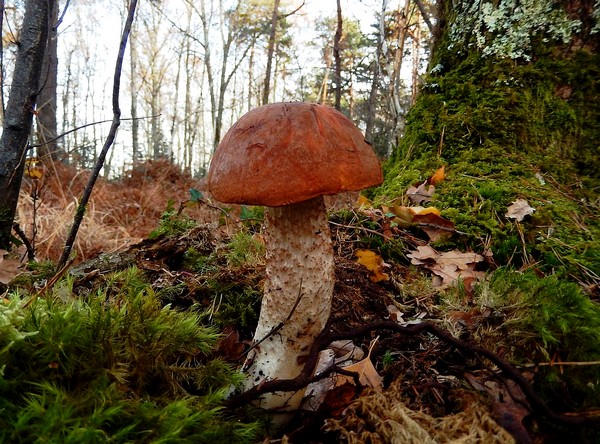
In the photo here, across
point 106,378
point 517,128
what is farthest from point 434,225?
point 106,378

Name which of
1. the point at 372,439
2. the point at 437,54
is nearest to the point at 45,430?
the point at 372,439

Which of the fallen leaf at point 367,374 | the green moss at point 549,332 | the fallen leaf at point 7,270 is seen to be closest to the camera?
the green moss at point 549,332

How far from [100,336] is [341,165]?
3.23 ft

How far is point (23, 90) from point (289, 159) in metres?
2.23

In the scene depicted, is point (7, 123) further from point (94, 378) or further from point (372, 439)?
point (372, 439)

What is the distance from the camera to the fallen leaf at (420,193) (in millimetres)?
2961

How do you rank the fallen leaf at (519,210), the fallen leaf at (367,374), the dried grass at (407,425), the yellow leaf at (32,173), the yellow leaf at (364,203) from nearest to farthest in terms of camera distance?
1. the dried grass at (407,425)
2. the fallen leaf at (367,374)
3. the fallen leaf at (519,210)
4. the yellow leaf at (364,203)
5. the yellow leaf at (32,173)

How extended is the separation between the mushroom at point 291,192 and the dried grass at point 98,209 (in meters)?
1.91

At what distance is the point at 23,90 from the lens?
248 centimetres

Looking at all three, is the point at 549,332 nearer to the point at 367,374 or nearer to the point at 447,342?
the point at 447,342

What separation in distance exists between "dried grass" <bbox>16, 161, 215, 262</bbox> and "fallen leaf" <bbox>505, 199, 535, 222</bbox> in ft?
8.80

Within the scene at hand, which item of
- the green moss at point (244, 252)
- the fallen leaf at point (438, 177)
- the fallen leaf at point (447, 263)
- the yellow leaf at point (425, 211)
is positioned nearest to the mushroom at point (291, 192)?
the green moss at point (244, 252)

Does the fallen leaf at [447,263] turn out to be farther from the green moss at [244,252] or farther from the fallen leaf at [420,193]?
the green moss at [244,252]

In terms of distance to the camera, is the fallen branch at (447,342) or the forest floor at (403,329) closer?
the fallen branch at (447,342)
